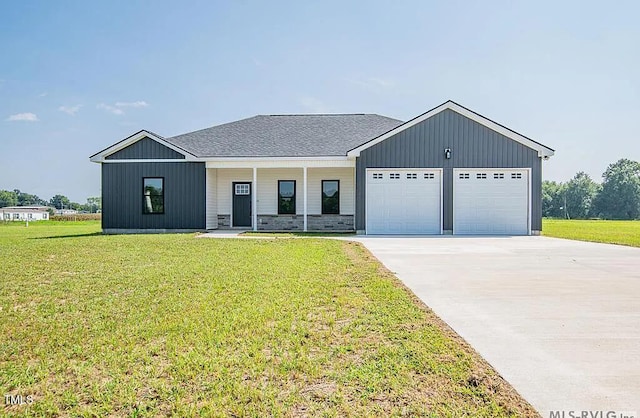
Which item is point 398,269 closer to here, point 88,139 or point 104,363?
Answer: point 104,363

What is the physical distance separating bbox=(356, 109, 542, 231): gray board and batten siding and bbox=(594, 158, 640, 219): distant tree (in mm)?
56697

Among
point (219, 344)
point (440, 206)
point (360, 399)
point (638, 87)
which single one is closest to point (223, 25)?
point (440, 206)

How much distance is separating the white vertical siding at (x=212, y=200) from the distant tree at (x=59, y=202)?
123135mm

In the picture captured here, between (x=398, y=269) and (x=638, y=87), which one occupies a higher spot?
(x=638, y=87)

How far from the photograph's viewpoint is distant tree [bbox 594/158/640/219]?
59344 millimetres

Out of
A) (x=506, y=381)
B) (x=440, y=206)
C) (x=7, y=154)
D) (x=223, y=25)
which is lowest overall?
(x=506, y=381)

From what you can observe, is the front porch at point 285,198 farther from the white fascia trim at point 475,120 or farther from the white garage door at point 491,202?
the white garage door at point 491,202

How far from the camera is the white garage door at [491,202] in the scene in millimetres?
15602

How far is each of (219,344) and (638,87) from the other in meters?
26.6

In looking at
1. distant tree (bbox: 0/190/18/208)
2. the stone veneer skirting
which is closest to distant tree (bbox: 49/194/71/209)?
distant tree (bbox: 0/190/18/208)

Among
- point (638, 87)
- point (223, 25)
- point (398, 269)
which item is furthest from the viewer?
point (638, 87)

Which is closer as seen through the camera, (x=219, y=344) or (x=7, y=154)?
(x=219, y=344)

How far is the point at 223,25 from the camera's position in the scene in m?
15.2

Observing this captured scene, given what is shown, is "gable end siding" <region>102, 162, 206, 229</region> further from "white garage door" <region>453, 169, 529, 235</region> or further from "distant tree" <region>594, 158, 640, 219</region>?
"distant tree" <region>594, 158, 640, 219</region>
